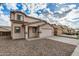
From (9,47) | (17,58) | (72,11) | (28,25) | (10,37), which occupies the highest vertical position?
(72,11)

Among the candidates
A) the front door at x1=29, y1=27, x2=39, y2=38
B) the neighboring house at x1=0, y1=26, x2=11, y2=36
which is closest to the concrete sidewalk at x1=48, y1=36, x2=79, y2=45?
the front door at x1=29, y1=27, x2=39, y2=38

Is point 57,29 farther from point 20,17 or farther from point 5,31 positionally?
point 5,31

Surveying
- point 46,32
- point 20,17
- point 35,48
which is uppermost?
point 20,17

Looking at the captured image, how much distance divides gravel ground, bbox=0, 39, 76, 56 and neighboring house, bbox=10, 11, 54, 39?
10cm

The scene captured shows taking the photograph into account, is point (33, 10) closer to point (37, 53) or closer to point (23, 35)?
point (23, 35)

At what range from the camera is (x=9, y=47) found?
8.52 ft

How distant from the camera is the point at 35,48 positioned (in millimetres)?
2594

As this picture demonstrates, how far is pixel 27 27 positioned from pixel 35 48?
0.38 metres

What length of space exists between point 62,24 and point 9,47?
0.97m

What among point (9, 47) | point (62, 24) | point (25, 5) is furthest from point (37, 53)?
point (25, 5)

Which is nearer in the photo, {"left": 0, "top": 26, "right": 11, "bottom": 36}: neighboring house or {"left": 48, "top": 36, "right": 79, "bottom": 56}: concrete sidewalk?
{"left": 48, "top": 36, "right": 79, "bottom": 56}: concrete sidewalk

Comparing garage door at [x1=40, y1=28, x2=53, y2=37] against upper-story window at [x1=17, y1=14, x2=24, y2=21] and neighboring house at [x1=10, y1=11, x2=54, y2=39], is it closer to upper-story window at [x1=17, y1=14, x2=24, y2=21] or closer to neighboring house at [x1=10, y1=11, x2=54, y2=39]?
neighboring house at [x1=10, y1=11, x2=54, y2=39]

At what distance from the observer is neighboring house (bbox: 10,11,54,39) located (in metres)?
2.59

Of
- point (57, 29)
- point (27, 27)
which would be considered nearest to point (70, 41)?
point (57, 29)
